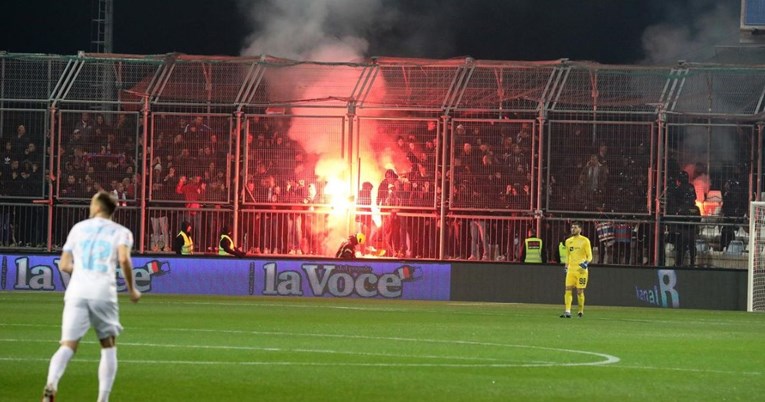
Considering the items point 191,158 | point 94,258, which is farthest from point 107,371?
point 191,158

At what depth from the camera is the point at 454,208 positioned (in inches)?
1286

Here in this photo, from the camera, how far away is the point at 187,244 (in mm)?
33156

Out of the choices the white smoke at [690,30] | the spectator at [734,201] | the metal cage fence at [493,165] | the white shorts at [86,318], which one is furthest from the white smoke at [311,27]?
the white shorts at [86,318]

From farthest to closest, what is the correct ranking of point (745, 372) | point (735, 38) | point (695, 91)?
point (735, 38) < point (695, 91) < point (745, 372)

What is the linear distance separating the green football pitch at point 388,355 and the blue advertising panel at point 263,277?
13.9 feet

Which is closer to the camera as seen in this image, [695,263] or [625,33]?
[695,263]

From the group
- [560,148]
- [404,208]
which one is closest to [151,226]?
[404,208]

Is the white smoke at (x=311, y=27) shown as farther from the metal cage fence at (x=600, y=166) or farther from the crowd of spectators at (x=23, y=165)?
the metal cage fence at (x=600, y=166)

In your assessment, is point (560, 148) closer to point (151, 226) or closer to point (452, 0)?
point (151, 226)

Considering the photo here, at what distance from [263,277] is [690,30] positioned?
85.8ft

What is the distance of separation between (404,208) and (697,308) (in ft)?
22.9

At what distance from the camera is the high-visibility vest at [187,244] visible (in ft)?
108

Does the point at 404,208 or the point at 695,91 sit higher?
the point at 695,91

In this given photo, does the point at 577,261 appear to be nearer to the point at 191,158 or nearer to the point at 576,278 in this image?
the point at 576,278
